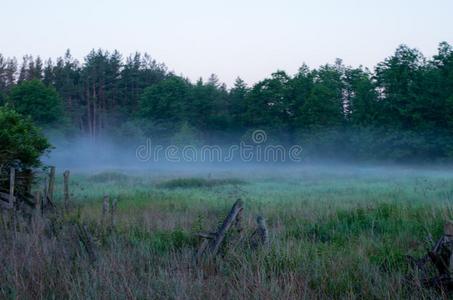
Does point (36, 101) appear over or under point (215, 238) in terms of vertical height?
over

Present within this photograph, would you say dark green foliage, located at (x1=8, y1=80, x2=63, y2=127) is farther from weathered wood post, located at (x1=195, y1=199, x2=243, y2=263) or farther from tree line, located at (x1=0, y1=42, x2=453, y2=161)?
weathered wood post, located at (x1=195, y1=199, x2=243, y2=263)

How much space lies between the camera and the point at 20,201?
1226cm

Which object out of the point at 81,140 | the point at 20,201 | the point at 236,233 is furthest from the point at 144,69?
the point at 236,233

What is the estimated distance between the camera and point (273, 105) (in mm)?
68438

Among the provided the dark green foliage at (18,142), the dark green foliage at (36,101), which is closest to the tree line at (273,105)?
the dark green foliage at (36,101)

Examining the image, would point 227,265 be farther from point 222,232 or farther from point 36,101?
point 36,101

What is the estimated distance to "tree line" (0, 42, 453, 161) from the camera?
5081 cm

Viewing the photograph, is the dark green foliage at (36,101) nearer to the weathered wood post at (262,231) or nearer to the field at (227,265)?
the field at (227,265)

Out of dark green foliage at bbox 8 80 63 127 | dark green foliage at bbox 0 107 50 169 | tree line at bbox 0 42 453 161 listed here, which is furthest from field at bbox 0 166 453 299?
dark green foliage at bbox 8 80 63 127

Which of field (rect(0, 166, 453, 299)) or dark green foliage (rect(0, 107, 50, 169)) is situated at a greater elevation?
dark green foliage (rect(0, 107, 50, 169))

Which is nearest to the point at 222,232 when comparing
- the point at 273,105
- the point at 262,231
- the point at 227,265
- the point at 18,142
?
the point at 227,265

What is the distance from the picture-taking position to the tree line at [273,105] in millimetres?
50812

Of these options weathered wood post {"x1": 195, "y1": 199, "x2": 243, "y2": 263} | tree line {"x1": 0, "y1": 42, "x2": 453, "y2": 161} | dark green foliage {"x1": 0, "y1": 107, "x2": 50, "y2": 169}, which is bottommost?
weathered wood post {"x1": 195, "y1": 199, "x2": 243, "y2": 263}

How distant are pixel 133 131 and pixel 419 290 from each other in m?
68.0
